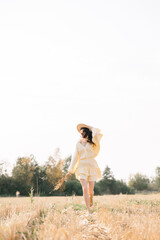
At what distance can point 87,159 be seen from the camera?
689cm

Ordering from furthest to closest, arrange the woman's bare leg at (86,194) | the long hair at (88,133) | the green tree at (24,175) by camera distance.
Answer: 1. the green tree at (24,175)
2. the long hair at (88,133)
3. the woman's bare leg at (86,194)

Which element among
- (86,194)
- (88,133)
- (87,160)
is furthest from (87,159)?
(86,194)

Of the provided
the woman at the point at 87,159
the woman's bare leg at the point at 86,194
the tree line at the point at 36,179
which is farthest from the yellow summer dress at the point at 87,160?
the tree line at the point at 36,179

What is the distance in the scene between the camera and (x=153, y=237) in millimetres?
3307

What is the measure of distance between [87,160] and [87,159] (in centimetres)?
3

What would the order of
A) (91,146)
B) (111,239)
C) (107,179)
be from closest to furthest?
1. (111,239)
2. (91,146)
3. (107,179)

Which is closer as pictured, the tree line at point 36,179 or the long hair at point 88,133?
the long hair at point 88,133

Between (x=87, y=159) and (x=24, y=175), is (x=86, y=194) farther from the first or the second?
(x=24, y=175)

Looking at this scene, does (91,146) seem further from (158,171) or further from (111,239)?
(158,171)

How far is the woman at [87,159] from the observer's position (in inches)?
265

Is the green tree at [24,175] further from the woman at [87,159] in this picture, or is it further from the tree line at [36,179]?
the woman at [87,159]

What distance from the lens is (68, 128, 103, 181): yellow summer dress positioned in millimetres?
6777

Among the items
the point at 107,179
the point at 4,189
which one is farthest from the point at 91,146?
the point at 107,179

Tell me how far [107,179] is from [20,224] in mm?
48796
